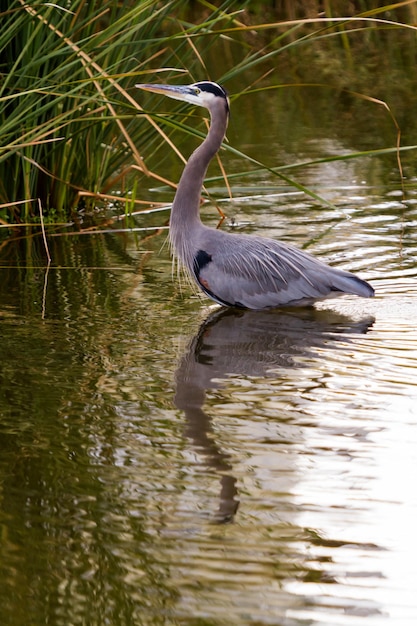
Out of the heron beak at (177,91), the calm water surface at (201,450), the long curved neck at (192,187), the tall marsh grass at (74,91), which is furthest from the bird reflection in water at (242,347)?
the heron beak at (177,91)

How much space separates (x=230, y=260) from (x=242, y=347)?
732 mm

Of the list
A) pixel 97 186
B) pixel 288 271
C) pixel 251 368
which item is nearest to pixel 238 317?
pixel 288 271

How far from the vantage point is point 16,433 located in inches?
179

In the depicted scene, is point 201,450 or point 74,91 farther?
point 74,91

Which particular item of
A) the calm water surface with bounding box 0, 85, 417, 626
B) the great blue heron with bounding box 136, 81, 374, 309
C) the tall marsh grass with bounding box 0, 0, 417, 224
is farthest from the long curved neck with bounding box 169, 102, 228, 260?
the calm water surface with bounding box 0, 85, 417, 626

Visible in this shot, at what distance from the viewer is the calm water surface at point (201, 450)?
3.31 m

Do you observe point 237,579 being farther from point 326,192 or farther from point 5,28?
point 326,192

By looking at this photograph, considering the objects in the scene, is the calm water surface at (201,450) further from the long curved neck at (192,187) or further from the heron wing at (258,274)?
the long curved neck at (192,187)

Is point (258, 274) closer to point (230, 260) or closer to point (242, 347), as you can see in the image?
point (230, 260)

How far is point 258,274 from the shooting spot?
6242mm

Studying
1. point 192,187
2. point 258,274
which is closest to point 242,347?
point 258,274

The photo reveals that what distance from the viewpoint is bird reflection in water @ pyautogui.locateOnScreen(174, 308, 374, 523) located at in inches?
189

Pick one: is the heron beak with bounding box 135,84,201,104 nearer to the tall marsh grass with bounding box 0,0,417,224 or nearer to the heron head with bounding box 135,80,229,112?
the heron head with bounding box 135,80,229,112

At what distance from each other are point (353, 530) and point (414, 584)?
0.36 meters
